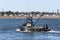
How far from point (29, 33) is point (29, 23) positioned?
439 cm

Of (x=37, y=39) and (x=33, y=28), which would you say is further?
(x=33, y=28)

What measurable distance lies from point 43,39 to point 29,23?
2219cm

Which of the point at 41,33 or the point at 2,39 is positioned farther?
the point at 41,33

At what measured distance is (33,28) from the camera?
327 ft

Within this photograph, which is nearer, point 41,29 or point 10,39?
point 10,39

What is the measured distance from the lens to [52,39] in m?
79.5

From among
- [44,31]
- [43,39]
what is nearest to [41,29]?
[44,31]

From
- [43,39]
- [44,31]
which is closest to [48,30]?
[44,31]

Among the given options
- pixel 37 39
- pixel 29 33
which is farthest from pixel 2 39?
pixel 29 33

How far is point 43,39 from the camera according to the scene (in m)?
79.9

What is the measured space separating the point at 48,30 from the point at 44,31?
1.09 m

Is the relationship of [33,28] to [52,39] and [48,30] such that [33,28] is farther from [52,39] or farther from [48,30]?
[52,39]

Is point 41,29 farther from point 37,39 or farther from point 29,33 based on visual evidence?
point 37,39

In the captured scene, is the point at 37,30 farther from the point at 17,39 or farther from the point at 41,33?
the point at 17,39
